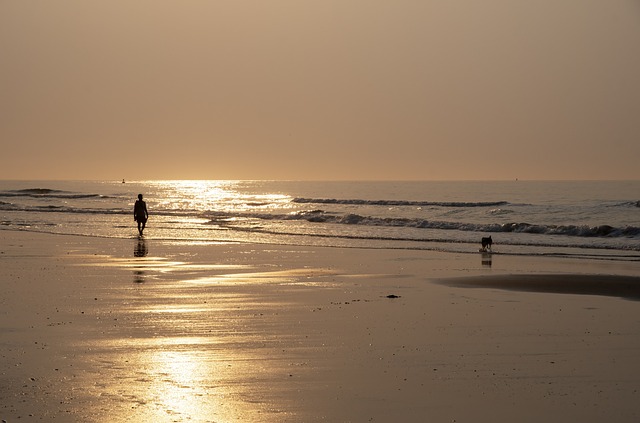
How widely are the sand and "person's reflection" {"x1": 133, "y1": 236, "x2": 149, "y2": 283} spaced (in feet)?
0.67

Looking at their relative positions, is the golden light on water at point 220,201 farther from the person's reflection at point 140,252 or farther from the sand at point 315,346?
the sand at point 315,346

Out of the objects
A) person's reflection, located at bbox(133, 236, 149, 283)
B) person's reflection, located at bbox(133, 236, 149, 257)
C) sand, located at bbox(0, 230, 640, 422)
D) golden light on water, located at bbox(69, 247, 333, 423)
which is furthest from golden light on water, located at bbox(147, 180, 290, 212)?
golden light on water, located at bbox(69, 247, 333, 423)

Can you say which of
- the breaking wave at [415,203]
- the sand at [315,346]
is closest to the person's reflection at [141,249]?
the sand at [315,346]

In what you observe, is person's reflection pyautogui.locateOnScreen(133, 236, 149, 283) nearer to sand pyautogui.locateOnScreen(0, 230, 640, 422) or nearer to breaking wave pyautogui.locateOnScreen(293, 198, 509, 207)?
sand pyautogui.locateOnScreen(0, 230, 640, 422)

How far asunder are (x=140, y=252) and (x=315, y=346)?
14.4m

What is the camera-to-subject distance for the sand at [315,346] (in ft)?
21.9

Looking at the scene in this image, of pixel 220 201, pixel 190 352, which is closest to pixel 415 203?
pixel 220 201

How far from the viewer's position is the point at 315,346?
354 inches

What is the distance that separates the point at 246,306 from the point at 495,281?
598cm

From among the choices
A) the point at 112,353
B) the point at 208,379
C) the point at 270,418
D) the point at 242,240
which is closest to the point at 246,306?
the point at 112,353

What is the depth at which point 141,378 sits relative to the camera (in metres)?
7.39

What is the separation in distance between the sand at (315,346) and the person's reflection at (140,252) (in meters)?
0.21

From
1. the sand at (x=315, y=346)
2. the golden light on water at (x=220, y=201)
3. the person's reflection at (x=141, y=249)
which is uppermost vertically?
the golden light on water at (x=220, y=201)

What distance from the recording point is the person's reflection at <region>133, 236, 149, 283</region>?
15.7m
